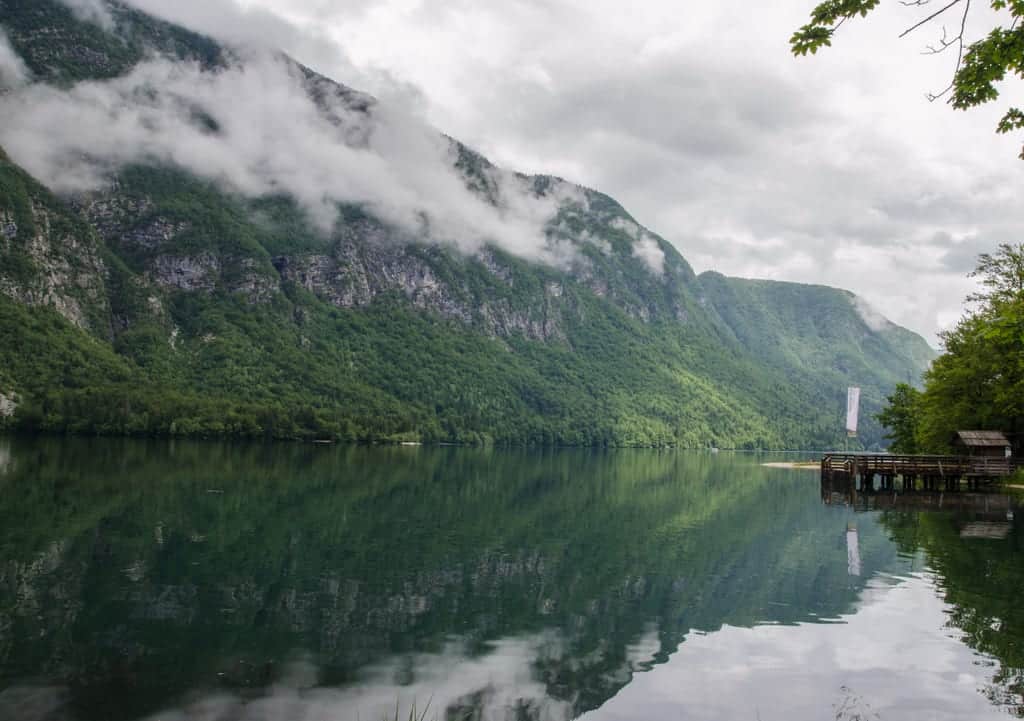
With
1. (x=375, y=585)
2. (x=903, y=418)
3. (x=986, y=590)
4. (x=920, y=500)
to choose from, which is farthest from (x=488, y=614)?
(x=903, y=418)

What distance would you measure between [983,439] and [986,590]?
41251mm

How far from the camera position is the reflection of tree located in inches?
656

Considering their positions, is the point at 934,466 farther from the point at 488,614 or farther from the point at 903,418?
the point at 488,614

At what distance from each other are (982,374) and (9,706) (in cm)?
7041

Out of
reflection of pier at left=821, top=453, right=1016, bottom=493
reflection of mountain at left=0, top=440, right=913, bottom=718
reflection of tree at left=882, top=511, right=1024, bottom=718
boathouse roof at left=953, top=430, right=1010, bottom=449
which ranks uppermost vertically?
boathouse roof at left=953, top=430, right=1010, bottom=449

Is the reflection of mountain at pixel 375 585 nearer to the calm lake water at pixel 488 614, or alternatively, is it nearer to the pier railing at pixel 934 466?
the calm lake water at pixel 488 614

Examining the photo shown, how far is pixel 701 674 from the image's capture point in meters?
17.6

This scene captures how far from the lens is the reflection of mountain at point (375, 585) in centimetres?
1656

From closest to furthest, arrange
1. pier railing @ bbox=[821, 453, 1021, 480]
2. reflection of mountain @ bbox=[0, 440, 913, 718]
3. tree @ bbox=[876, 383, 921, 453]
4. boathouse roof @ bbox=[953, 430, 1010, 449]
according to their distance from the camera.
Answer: reflection of mountain @ bbox=[0, 440, 913, 718]
pier railing @ bbox=[821, 453, 1021, 480]
boathouse roof @ bbox=[953, 430, 1010, 449]
tree @ bbox=[876, 383, 921, 453]

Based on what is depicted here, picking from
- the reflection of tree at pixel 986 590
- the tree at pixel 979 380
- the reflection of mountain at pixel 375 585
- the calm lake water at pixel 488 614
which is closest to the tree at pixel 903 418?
the tree at pixel 979 380

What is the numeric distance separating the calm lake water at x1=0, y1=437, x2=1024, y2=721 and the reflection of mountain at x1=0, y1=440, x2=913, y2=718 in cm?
11

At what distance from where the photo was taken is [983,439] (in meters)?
60.6

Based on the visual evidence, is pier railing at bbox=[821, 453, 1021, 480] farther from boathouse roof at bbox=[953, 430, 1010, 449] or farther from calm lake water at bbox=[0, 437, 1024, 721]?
calm lake water at bbox=[0, 437, 1024, 721]

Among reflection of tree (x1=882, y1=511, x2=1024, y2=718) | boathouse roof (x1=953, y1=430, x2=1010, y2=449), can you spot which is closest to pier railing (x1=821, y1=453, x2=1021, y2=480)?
boathouse roof (x1=953, y1=430, x2=1010, y2=449)
